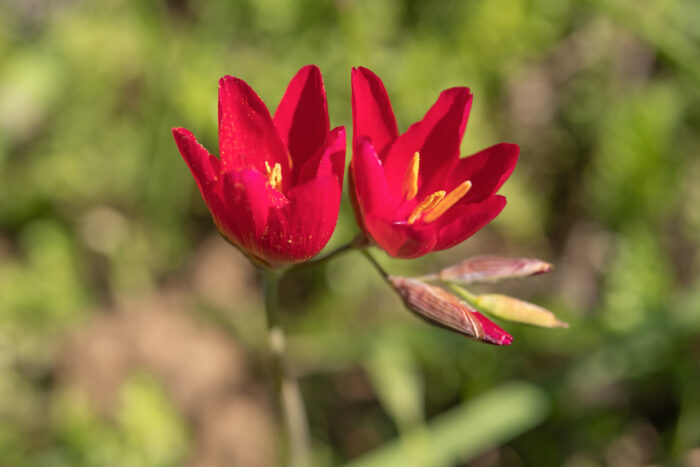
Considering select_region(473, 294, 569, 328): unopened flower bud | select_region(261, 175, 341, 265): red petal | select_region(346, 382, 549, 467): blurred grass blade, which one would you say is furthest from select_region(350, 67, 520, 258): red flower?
select_region(346, 382, 549, 467): blurred grass blade

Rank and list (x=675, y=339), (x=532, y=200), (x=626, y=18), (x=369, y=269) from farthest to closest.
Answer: (x=532, y=200) → (x=369, y=269) → (x=626, y=18) → (x=675, y=339)

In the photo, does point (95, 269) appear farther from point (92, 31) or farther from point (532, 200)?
point (532, 200)

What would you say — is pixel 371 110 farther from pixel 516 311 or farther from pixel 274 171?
pixel 516 311

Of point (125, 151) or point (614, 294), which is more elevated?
point (125, 151)

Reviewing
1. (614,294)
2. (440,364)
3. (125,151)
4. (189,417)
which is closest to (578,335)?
(614,294)

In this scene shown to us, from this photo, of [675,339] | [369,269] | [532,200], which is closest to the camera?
[675,339]

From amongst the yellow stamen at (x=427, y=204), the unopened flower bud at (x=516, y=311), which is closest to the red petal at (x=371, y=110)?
the yellow stamen at (x=427, y=204)
